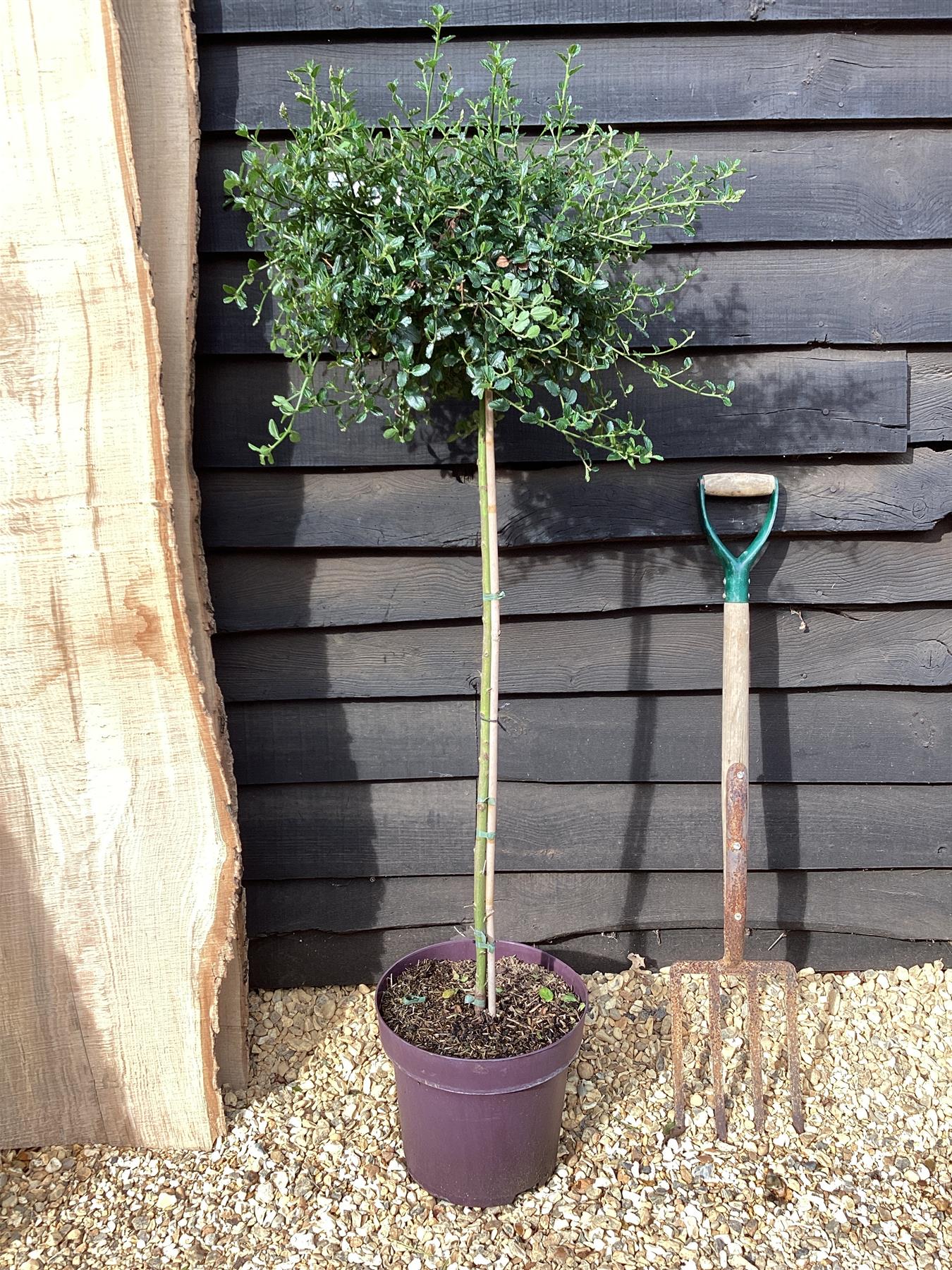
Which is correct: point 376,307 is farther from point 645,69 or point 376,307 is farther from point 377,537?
point 645,69

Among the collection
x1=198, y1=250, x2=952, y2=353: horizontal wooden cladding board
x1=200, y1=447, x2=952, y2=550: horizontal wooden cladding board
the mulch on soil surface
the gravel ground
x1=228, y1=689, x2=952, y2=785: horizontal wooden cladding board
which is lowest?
the gravel ground

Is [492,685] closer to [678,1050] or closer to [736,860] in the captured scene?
[736,860]

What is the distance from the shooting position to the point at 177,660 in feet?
6.10

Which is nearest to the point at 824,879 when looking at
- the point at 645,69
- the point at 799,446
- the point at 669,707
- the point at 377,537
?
the point at 669,707

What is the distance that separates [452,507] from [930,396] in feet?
3.73

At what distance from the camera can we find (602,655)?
2.22 meters

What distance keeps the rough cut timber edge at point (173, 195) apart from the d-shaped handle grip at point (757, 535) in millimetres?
1128

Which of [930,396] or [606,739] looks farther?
[606,739]

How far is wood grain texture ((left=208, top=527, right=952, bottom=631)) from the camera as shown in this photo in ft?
7.07

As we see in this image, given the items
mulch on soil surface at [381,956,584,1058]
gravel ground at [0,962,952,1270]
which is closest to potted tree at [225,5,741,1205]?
mulch on soil surface at [381,956,584,1058]

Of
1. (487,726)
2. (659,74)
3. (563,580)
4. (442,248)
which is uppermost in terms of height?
(659,74)

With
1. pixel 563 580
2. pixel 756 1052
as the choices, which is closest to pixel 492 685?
pixel 563 580

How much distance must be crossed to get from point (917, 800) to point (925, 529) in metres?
0.68

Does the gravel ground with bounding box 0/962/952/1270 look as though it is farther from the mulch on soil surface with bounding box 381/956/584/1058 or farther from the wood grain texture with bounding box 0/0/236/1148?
the mulch on soil surface with bounding box 381/956/584/1058
